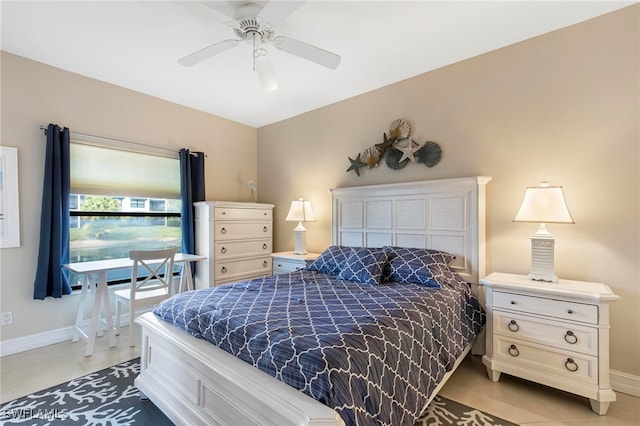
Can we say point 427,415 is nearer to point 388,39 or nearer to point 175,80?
point 388,39

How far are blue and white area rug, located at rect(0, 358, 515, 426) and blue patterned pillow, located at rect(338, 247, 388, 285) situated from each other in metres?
0.93

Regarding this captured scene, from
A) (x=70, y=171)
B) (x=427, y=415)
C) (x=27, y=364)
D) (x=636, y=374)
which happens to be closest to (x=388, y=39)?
(x=427, y=415)

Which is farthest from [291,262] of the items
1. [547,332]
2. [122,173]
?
[547,332]

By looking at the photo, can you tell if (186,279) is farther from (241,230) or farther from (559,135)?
(559,135)

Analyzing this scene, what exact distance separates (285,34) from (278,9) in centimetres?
71

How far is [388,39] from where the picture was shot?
2418 millimetres

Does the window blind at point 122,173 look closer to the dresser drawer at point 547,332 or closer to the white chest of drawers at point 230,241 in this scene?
the white chest of drawers at point 230,241

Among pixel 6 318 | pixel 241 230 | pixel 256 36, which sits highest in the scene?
pixel 256 36

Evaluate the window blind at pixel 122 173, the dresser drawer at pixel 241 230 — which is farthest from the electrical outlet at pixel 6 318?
the dresser drawer at pixel 241 230

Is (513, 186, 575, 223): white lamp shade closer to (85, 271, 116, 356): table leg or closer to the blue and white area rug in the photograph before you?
the blue and white area rug

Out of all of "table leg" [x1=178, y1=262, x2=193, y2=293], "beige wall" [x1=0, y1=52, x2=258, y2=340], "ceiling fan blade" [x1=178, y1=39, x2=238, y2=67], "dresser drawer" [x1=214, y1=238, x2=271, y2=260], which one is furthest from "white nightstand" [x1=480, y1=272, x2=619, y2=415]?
"beige wall" [x1=0, y1=52, x2=258, y2=340]

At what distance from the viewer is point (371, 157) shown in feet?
11.0

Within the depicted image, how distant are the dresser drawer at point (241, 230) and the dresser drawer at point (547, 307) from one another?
2.83 m

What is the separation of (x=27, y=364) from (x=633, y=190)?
4749 mm
